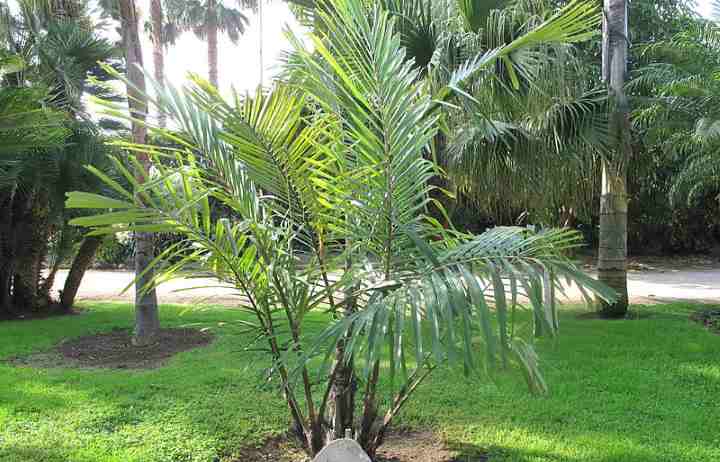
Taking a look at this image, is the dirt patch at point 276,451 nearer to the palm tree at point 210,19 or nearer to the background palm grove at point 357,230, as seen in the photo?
the background palm grove at point 357,230

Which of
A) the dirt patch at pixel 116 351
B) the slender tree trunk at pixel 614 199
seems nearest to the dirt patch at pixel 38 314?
the dirt patch at pixel 116 351

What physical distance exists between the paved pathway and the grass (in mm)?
3025

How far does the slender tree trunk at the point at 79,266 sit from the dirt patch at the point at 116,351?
177 cm

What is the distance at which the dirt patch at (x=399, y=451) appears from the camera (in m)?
3.55

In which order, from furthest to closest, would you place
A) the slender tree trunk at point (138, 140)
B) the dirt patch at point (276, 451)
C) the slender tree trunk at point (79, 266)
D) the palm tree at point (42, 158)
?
1. the slender tree trunk at point (79, 266)
2. the palm tree at point (42, 158)
3. the slender tree trunk at point (138, 140)
4. the dirt patch at point (276, 451)

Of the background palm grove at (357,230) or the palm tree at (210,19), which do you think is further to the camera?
the palm tree at (210,19)

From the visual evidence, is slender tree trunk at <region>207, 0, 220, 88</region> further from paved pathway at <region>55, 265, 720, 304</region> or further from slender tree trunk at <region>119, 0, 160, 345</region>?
slender tree trunk at <region>119, 0, 160, 345</region>

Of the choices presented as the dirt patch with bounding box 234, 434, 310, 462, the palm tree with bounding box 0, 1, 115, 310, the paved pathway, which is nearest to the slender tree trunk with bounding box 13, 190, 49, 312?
the palm tree with bounding box 0, 1, 115, 310

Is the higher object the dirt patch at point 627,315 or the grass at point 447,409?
the dirt patch at point 627,315

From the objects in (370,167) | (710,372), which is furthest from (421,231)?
(710,372)

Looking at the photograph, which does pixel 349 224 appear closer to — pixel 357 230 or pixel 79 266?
pixel 357 230

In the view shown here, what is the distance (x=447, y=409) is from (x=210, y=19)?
25.2 meters

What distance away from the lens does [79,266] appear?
29.1ft

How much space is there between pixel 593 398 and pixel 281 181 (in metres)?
3.22
